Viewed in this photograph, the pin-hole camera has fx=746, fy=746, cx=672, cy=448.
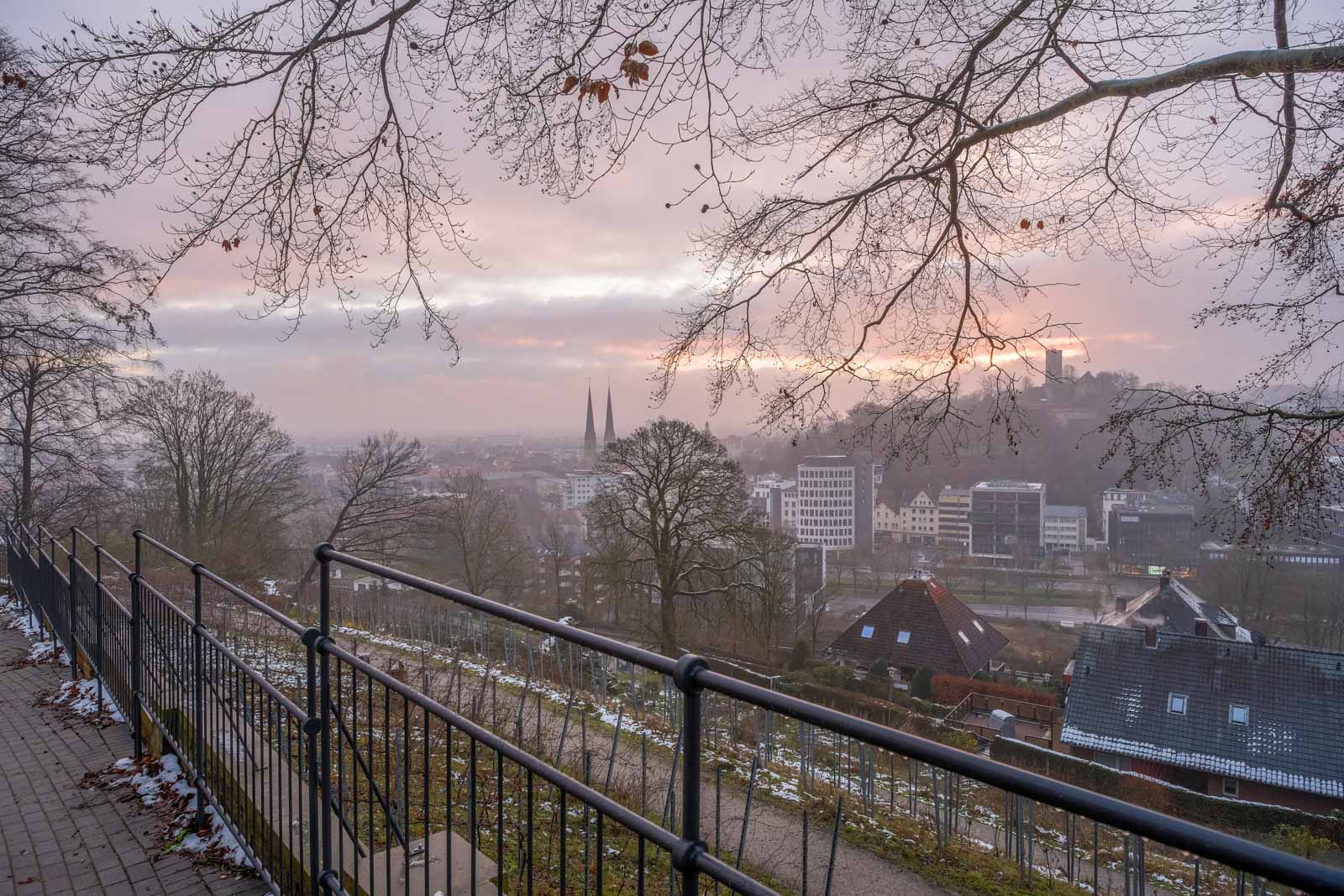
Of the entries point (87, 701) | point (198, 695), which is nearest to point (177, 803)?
point (198, 695)

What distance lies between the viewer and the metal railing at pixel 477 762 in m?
1.25

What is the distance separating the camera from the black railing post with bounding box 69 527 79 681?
5637 millimetres

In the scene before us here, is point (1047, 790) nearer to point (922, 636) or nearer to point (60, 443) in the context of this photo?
point (60, 443)

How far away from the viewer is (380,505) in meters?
20.2

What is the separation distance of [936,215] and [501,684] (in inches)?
188

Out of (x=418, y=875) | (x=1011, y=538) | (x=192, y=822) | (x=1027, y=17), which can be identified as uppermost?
(x=1027, y=17)

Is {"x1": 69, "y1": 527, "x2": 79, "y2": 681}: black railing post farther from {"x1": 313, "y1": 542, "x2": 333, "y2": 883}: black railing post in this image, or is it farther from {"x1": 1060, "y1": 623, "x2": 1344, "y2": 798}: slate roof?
{"x1": 1060, "y1": 623, "x2": 1344, "y2": 798}: slate roof

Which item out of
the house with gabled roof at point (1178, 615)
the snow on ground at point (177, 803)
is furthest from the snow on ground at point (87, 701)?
the house with gabled roof at point (1178, 615)

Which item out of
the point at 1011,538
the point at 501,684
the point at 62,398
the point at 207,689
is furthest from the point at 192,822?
the point at 1011,538

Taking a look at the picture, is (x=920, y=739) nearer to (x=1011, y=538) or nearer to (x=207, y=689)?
(x=207, y=689)

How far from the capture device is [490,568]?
918 inches

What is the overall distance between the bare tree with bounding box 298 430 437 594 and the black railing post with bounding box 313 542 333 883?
18.0 meters

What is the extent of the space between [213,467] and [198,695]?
64.8 ft

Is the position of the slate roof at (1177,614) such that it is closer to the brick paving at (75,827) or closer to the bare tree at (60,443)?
the brick paving at (75,827)
